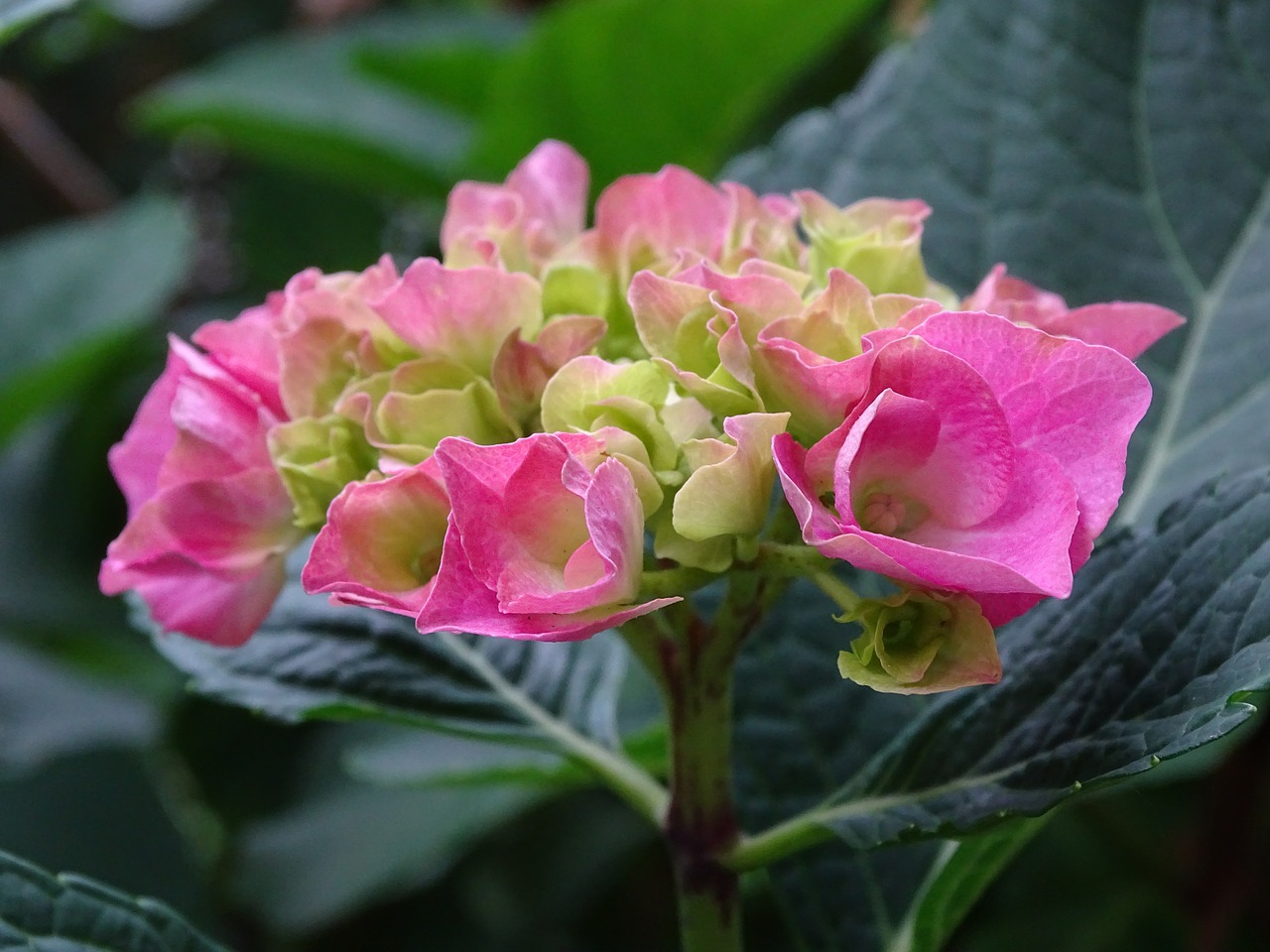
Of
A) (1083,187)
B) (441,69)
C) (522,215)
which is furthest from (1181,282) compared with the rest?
(441,69)

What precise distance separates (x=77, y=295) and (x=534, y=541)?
48.7 inches

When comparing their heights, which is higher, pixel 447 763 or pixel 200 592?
pixel 200 592

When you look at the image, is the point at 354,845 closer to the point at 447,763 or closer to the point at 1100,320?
the point at 447,763

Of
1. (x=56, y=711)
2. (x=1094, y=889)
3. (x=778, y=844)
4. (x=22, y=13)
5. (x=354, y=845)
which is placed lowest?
(x=1094, y=889)

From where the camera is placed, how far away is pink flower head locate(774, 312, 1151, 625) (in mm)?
369

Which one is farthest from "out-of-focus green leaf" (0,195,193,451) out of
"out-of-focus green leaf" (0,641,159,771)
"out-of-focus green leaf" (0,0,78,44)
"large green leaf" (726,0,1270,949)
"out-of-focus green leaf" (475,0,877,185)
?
"large green leaf" (726,0,1270,949)

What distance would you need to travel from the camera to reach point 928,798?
484 millimetres

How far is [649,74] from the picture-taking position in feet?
4.31

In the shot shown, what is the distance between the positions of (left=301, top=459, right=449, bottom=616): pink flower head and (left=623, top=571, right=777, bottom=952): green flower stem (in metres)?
0.09

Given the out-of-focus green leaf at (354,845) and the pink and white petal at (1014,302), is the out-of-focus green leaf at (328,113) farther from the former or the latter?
the pink and white petal at (1014,302)

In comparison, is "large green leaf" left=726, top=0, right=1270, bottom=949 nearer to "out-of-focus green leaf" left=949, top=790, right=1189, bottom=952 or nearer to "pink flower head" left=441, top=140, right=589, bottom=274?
"pink flower head" left=441, top=140, right=589, bottom=274

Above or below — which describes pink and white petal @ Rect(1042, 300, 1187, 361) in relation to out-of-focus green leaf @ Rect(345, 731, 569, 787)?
above

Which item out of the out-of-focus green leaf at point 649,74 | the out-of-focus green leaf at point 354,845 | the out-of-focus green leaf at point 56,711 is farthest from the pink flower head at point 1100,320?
the out-of-focus green leaf at point 56,711

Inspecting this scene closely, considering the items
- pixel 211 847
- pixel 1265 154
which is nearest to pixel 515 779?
pixel 1265 154
